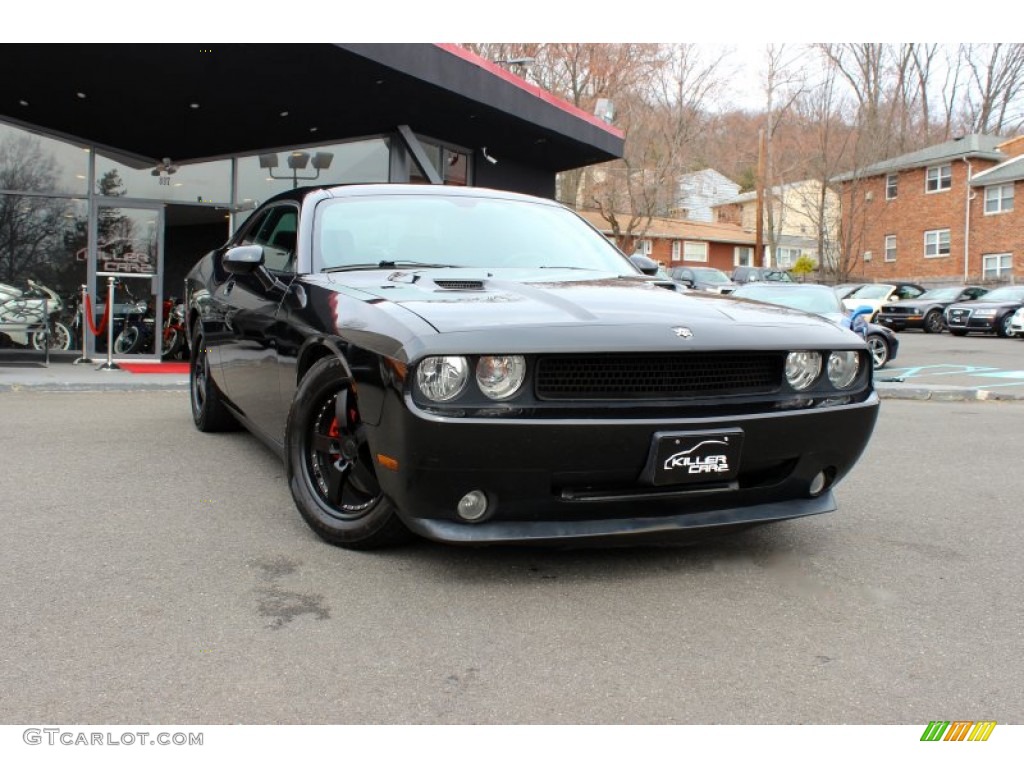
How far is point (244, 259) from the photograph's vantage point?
4.45m

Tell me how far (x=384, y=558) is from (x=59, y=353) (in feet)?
36.5

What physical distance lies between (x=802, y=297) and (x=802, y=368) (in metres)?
10.2

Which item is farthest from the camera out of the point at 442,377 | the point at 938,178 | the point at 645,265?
the point at 938,178

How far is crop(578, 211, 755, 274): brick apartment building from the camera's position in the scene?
54525mm

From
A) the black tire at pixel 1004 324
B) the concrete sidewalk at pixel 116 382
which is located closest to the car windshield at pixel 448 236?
the concrete sidewalk at pixel 116 382

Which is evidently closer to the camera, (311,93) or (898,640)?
(898,640)

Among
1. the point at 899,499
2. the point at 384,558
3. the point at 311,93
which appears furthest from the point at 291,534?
the point at 311,93

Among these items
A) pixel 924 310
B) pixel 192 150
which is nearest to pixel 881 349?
pixel 192 150

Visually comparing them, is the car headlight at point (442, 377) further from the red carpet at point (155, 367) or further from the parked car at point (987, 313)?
the parked car at point (987, 313)

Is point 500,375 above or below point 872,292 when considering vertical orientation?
below

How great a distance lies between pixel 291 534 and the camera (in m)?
3.94

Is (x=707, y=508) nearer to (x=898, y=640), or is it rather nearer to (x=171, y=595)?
(x=898, y=640)

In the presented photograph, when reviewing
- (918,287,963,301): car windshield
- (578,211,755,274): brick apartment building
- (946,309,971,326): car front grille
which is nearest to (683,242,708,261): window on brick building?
(578,211,755,274): brick apartment building

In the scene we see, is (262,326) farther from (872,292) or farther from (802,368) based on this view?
(872,292)
